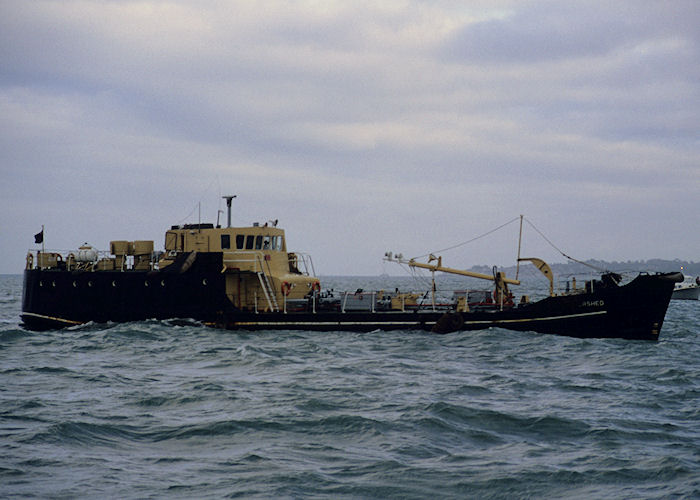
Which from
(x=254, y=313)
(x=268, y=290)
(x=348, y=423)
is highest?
(x=268, y=290)

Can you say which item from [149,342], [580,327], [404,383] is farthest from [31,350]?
[580,327]

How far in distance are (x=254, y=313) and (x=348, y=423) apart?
18054 mm

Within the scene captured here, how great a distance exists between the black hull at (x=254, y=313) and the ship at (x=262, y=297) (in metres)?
0.05

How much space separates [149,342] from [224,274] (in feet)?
17.6

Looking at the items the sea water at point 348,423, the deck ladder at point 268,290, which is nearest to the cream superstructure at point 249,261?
the deck ladder at point 268,290

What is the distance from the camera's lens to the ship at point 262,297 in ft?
99.3

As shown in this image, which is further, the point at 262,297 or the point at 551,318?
the point at 262,297

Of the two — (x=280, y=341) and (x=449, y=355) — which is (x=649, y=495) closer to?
(x=449, y=355)

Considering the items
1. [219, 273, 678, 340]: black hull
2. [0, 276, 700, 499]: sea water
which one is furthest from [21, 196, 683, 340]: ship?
[0, 276, 700, 499]: sea water

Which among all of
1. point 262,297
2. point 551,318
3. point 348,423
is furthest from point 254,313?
point 348,423

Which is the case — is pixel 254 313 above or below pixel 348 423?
above

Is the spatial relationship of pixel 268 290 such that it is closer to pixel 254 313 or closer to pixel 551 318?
pixel 254 313

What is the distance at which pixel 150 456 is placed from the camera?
41.4 feet

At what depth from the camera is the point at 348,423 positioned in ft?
49.3
